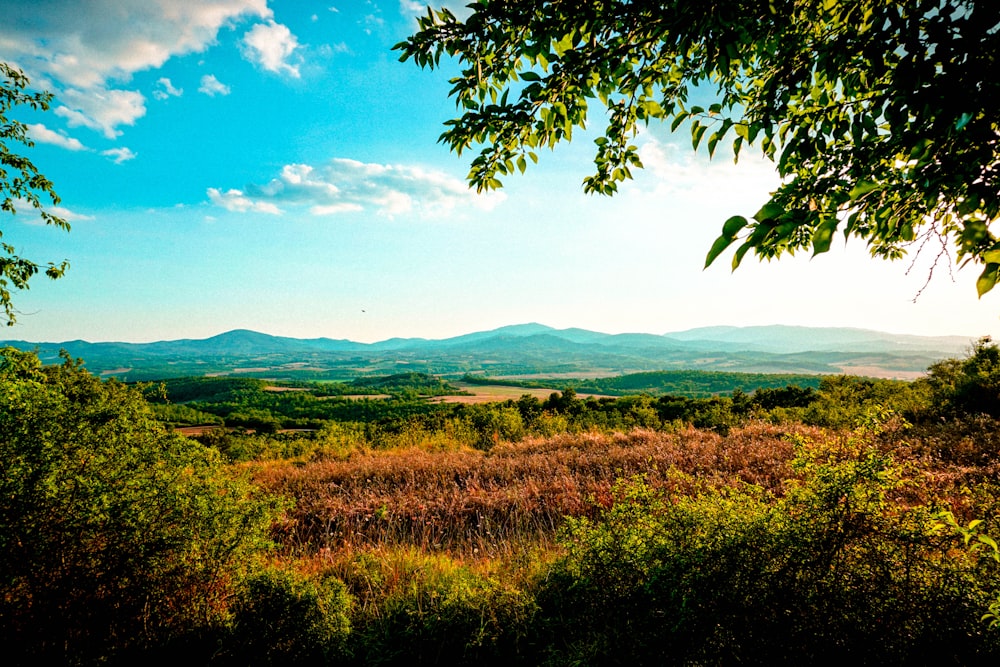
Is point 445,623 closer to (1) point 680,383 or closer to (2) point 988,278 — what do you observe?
(2) point 988,278

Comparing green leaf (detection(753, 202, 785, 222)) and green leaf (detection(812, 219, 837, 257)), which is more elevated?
green leaf (detection(753, 202, 785, 222))

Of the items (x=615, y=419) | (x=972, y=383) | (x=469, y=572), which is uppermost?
(x=972, y=383)

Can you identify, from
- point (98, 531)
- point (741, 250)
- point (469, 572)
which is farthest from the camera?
point (469, 572)

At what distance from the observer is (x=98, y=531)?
132 inches

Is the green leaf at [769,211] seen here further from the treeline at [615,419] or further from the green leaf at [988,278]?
the treeline at [615,419]

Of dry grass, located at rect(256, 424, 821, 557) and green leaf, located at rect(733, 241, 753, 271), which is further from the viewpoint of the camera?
dry grass, located at rect(256, 424, 821, 557)

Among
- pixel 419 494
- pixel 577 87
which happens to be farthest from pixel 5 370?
pixel 577 87

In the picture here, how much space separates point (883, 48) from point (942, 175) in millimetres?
997

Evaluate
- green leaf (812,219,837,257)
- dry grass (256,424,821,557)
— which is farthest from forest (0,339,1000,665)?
green leaf (812,219,837,257)

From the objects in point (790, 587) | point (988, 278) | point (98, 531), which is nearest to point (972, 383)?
point (790, 587)

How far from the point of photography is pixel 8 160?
23.3 feet

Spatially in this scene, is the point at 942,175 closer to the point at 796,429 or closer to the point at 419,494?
the point at 419,494

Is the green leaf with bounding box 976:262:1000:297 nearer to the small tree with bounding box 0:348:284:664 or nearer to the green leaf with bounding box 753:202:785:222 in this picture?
the green leaf with bounding box 753:202:785:222

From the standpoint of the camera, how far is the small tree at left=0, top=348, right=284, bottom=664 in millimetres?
3115
